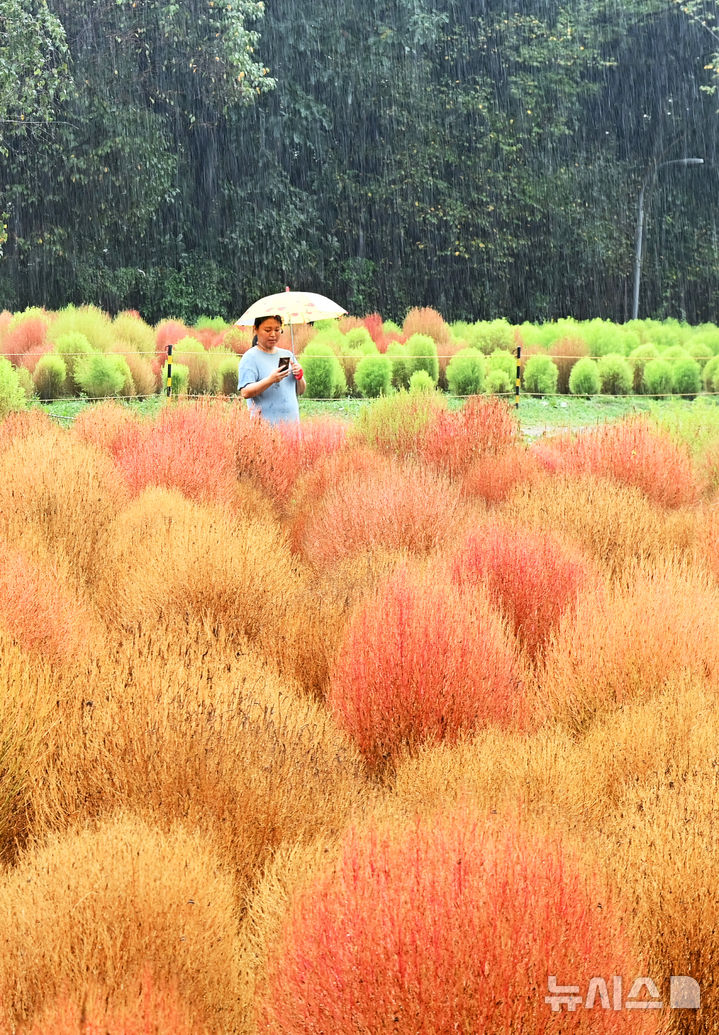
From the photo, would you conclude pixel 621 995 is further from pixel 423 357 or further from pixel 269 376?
pixel 423 357

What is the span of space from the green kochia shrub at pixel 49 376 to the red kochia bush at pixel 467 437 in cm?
679

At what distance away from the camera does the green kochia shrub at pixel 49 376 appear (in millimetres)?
14008

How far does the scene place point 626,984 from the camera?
92.6 inches

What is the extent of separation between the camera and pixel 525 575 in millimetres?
5195

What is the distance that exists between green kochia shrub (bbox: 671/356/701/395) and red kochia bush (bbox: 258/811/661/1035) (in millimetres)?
16883

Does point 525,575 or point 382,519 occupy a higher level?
point 382,519

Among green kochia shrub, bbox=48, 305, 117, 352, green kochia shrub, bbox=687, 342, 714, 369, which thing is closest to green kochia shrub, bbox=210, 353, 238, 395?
green kochia shrub, bbox=48, 305, 117, 352

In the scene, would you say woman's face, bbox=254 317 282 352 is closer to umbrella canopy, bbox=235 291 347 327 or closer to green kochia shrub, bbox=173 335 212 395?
umbrella canopy, bbox=235 291 347 327

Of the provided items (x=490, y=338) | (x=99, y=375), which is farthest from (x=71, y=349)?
(x=490, y=338)

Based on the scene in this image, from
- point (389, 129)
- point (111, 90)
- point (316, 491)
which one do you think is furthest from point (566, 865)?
point (389, 129)

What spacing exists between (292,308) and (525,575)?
4.22m

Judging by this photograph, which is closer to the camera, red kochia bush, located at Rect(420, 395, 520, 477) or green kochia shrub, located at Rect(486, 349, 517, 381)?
red kochia bush, located at Rect(420, 395, 520, 477)

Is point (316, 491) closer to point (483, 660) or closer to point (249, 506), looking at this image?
point (249, 506)

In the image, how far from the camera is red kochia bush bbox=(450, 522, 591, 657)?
502cm
